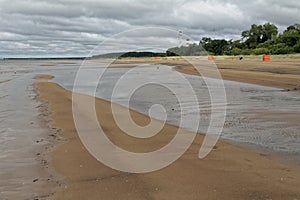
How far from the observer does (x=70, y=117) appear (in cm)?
927

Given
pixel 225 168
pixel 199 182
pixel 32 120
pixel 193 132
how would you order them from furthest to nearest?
pixel 32 120
pixel 193 132
pixel 225 168
pixel 199 182

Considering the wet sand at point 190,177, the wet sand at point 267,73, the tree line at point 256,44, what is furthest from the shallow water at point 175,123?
the tree line at point 256,44

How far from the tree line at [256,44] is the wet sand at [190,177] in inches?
1764

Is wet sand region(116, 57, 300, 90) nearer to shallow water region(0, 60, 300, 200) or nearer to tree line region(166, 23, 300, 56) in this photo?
shallow water region(0, 60, 300, 200)

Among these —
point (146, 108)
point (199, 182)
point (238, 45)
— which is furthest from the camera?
point (238, 45)

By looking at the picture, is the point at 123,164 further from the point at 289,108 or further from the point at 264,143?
the point at 289,108

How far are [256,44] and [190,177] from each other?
256 feet

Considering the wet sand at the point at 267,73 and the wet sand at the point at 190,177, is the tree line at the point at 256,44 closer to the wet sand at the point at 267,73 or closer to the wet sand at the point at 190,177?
the wet sand at the point at 267,73

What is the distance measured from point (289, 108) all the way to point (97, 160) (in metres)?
6.48

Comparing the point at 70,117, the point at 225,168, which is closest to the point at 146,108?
the point at 70,117

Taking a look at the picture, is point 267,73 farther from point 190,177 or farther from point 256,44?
point 256,44

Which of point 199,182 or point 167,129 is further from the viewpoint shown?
point 167,129

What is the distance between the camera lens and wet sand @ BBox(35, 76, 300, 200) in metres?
3.84

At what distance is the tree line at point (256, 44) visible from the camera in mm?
56906
